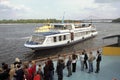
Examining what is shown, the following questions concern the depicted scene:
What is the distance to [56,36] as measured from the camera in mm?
45344

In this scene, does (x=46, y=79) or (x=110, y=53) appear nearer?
(x=46, y=79)

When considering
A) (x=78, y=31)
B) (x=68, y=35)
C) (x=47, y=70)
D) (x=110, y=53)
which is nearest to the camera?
(x=47, y=70)

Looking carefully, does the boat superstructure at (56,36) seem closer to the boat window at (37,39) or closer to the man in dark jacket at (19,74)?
the boat window at (37,39)

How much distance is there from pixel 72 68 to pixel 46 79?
126 inches

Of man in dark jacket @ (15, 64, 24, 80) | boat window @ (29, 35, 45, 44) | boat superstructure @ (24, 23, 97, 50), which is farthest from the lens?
boat window @ (29, 35, 45, 44)

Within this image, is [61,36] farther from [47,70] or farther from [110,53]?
[47,70]

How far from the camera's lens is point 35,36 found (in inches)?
1660

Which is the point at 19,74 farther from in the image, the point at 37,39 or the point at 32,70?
the point at 37,39

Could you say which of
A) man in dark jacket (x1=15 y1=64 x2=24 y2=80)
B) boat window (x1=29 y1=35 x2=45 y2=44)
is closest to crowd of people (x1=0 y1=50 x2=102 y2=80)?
man in dark jacket (x1=15 y1=64 x2=24 y2=80)

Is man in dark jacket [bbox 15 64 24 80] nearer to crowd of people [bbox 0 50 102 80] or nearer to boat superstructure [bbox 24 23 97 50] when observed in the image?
crowd of people [bbox 0 50 102 80]

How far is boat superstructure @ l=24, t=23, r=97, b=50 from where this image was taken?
41.9 metres

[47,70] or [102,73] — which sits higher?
[47,70]

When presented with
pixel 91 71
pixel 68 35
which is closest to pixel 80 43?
pixel 68 35

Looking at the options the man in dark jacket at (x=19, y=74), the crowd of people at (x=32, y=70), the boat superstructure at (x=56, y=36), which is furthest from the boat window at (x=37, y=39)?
the man in dark jacket at (x=19, y=74)
